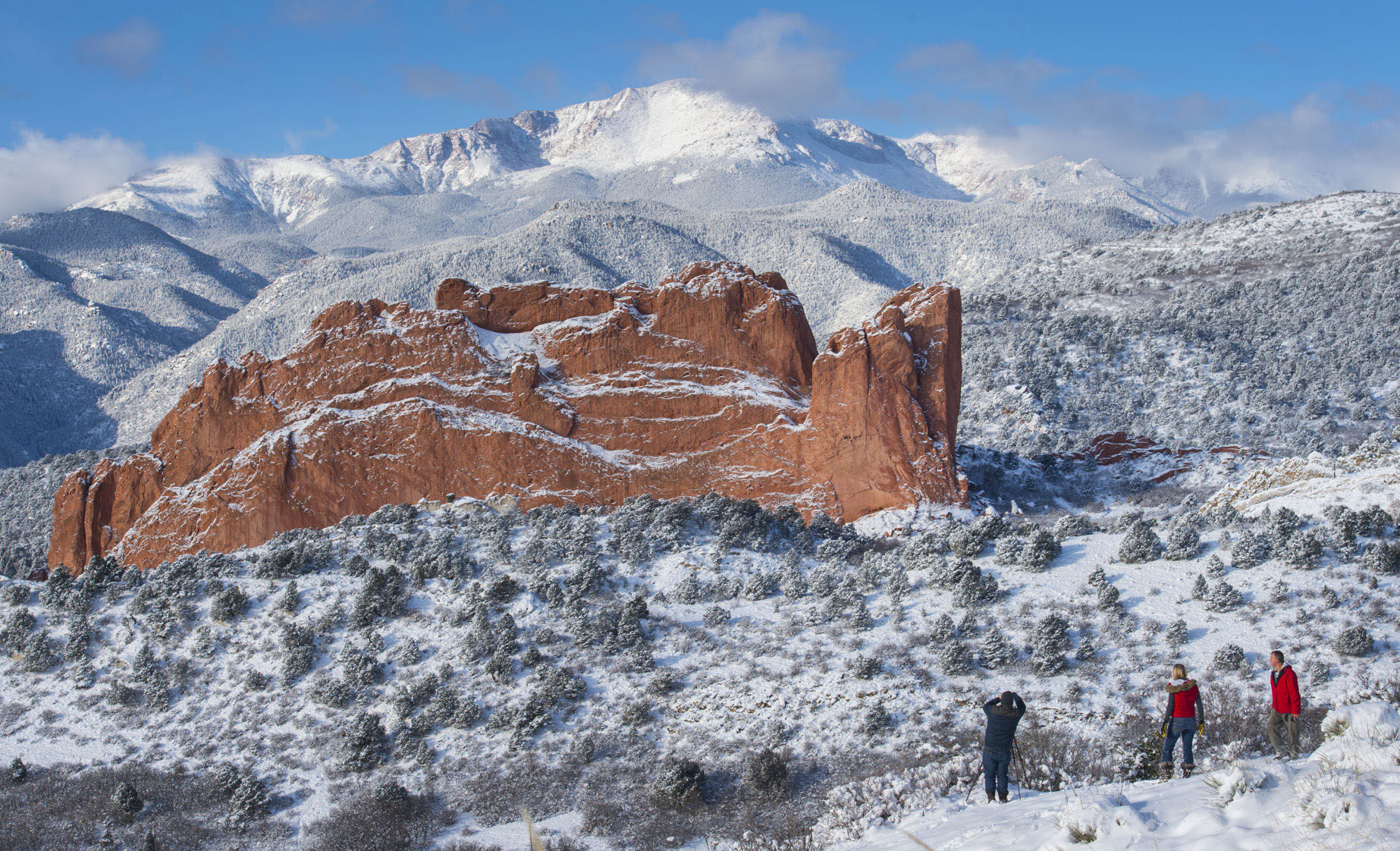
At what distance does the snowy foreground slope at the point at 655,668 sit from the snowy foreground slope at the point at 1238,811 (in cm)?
37

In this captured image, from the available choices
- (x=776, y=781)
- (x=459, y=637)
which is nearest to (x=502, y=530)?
(x=459, y=637)

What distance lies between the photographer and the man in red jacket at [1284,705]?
10.9 m

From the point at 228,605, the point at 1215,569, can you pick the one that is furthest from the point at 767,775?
the point at 228,605

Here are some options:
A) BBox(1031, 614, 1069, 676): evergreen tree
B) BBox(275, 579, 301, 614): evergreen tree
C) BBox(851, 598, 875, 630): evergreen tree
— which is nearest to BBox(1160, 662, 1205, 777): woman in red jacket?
BBox(1031, 614, 1069, 676): evergreen tree

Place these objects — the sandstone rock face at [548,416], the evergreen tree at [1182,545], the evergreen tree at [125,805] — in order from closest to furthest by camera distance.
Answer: the evergreen tree at [125,805] → the evergreen tree at [1182,545] → the sandstone rock face at [548,416]

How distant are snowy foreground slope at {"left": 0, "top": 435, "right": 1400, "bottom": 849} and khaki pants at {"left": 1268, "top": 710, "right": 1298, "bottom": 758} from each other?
70 cm

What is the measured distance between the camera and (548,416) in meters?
36.5

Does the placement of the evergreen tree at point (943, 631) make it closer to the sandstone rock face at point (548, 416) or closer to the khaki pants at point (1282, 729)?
the khaki pants at point (1282, 729)

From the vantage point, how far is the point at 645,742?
57.7 feet

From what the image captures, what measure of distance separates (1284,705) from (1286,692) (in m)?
0.17

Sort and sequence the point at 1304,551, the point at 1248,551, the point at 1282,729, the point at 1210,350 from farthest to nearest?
the point at 1210,350
the point at 1248,551
the point at 1304,551
the point at 1282,729

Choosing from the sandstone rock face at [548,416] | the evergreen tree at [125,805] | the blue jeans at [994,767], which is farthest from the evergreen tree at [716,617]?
the sandstone rock face at [548,416]

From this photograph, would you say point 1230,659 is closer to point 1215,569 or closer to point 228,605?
point 1215,569

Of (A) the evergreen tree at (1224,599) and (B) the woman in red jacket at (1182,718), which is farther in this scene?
(A) the evergreen tree at (1224,599)
